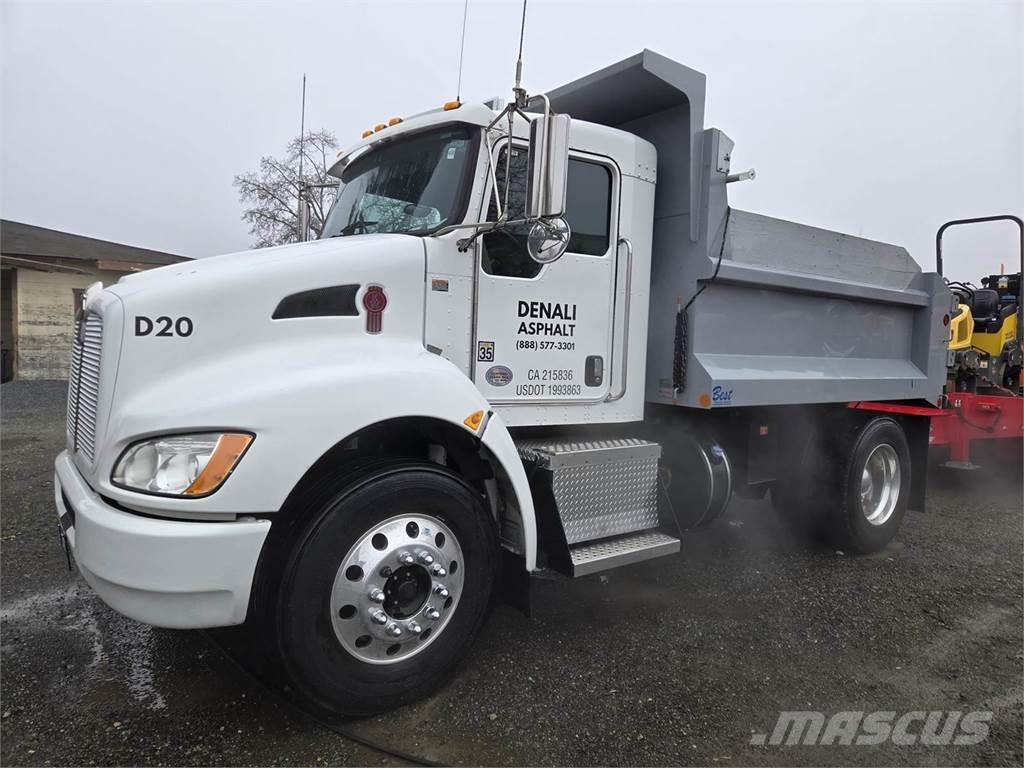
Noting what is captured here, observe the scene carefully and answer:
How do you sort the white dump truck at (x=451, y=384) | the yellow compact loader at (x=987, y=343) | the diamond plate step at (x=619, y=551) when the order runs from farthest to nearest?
the yellow compact loader at (x=987, y=343), the diamond plate step at (x=619, y=551), the white dump truck at (x=451, y=384)

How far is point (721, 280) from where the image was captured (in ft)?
13.8

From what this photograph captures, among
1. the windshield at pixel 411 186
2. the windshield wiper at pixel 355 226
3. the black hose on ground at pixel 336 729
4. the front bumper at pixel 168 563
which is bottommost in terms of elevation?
the black hose on ground at pixel 336 729

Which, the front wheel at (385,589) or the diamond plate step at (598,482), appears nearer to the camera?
the front wheel at (385,589)

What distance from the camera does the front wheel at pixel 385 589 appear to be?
8.95 ft

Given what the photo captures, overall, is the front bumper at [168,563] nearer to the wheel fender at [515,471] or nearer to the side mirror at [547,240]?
the wheel fender at [515,471]

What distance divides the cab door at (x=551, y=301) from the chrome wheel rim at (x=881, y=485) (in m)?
3.03

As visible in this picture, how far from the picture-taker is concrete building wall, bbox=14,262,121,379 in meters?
17.4

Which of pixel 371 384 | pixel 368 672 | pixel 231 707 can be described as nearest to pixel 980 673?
pixel 368 672

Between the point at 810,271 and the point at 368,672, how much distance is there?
391 cm

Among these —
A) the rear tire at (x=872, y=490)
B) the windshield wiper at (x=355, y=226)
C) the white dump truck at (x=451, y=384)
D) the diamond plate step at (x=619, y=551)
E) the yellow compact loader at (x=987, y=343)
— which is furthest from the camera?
the yellow compact loader at (x=987, y=343)

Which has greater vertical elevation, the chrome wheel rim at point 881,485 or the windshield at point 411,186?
the windshield at point 411,186
